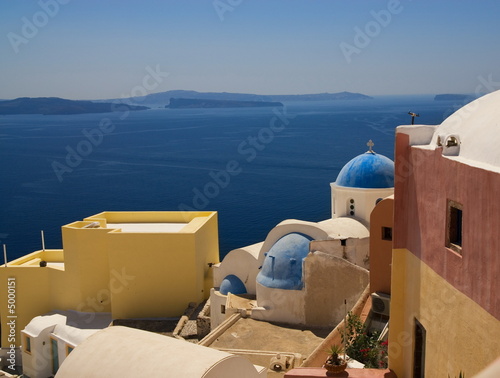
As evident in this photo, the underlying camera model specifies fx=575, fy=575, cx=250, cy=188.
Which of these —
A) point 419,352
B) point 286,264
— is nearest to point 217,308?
point 286,264

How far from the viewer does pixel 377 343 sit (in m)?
10.1

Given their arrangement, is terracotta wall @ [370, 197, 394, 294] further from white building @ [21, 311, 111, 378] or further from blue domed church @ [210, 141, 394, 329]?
white building @ [21, 311, 111, 378]

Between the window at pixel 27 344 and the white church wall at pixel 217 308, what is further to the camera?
the white church wall at pixel 217 308

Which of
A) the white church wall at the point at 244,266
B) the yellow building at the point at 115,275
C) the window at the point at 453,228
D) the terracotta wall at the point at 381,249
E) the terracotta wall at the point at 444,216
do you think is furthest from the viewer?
the yellow building at the point at 115,275

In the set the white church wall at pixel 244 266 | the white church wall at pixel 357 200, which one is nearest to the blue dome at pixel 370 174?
the white church wall at pixel 357 200

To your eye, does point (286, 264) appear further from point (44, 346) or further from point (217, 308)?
point (44, 346)

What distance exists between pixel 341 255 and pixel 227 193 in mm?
44725

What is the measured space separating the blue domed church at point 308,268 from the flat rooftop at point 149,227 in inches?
154

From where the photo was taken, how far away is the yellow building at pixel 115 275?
19.8 m

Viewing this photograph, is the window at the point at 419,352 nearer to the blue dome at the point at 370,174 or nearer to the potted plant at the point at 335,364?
the potted plant at the point at 335,364

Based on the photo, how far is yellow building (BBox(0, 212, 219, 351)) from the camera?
1977 centimetres

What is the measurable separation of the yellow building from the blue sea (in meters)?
18.3

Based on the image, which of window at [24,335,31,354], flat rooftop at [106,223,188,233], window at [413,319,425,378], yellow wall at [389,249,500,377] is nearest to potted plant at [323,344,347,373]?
yellow wall at [389,249,500,377]

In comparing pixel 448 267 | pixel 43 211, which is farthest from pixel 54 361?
pixel 43 211
